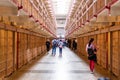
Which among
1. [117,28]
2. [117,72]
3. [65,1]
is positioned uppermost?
[65,1]

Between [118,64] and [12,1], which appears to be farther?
[118,64]

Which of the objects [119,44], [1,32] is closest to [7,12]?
[1,32]

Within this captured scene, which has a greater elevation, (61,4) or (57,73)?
(61,4)

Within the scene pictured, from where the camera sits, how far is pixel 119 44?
10484 mm

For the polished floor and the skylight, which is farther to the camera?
the skylight

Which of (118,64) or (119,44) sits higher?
(119,44)

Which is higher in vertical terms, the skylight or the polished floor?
the skylight

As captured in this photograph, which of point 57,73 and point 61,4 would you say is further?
point 61,4

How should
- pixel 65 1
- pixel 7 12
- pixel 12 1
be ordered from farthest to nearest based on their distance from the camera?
pixel 65 1 < pixel 7 12 < pixel 12 1

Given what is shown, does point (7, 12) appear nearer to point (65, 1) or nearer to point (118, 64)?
point (118, 64)

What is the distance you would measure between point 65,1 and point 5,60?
71.4 feet

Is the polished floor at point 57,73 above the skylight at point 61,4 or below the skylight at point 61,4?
below

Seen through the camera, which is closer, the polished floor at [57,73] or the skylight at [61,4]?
the polished floor at [57,73]

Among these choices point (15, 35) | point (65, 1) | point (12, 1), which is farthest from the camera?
point (65, 1)
